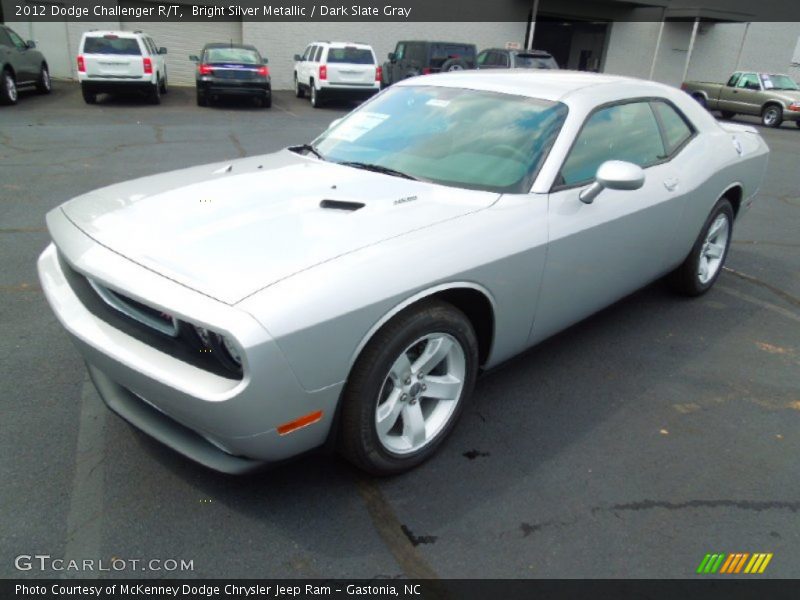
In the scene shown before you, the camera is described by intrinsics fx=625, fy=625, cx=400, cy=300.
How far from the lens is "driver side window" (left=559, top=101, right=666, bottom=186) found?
3242 millimetres

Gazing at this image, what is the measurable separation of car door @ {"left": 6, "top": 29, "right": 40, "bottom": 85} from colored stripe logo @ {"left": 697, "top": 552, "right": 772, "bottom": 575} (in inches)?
663

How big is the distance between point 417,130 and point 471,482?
6.29 feet

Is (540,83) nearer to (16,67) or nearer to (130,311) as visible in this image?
(130,311)

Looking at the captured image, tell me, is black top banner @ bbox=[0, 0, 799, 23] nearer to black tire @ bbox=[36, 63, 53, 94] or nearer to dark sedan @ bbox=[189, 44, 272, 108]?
black tire @ bbox=[36, 63, 53, 94]

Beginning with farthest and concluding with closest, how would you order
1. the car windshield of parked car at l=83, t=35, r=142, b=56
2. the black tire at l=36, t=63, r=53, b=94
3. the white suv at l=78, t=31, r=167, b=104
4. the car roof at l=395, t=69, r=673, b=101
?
the black tire at l=36, t=63, r=53, b=94
the car windshield of parked car at l=83, t=35, r=142, b=56
the white suv at l=78, t=31, r=167, b=104
the car roof at l=395, t=69, r=673, b=101

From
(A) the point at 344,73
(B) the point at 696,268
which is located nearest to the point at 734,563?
(B) the point at 696,268

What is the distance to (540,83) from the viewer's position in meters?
3.59

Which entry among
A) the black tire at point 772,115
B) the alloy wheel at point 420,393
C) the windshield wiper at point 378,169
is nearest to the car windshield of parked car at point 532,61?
the black tire at point 772,115

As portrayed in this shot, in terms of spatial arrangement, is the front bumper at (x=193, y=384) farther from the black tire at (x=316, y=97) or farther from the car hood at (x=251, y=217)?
the black tire at (x=316, y=97)

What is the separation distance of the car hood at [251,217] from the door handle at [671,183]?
1.51m

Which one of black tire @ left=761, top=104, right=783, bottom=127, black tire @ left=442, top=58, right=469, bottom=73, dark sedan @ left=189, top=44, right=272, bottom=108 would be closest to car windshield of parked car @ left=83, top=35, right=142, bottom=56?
dark sedan @ left=189, top=44, right=272, bottom=108

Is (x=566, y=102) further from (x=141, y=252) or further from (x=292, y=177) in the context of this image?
(x=141, y=252)

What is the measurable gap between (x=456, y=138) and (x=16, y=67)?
599 inches

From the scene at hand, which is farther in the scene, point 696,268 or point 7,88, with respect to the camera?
point 7,88
